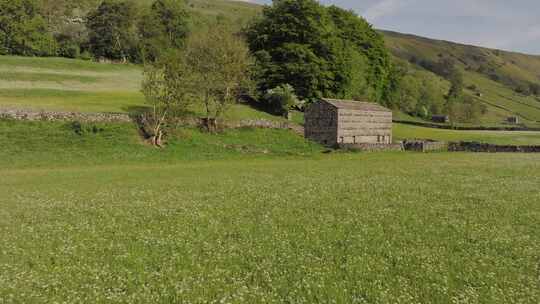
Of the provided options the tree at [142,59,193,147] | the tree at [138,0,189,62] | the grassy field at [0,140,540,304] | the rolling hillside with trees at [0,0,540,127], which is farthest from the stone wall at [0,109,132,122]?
the tree at [138,0,189,62]

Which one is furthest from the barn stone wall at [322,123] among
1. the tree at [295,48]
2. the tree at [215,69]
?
the tree at [295,48]

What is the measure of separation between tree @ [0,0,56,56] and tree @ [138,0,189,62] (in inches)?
1022

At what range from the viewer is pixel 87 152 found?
4253cm

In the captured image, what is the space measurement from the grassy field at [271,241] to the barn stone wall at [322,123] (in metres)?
37.2

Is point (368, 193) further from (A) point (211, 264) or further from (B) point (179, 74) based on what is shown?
(B) point (179, 74)

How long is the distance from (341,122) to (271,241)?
53085 mm

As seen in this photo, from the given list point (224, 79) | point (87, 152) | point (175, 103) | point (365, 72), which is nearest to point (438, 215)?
point (87, 152)

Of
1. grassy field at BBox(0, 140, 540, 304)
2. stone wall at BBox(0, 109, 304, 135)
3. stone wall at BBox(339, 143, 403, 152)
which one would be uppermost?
stone wall at BBox(0, 109, 304, 135)

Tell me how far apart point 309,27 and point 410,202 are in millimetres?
70815

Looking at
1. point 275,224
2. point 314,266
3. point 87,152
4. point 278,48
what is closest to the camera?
point 314,266

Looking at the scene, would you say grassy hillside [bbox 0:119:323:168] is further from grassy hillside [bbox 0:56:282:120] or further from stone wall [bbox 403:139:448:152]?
stone wall [bbox 403:139:448:152]

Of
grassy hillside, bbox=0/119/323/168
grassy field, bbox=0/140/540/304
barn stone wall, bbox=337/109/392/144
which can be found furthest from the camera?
barn stone wall, bbox=337/109/392/144

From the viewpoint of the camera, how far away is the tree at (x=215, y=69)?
188 ft

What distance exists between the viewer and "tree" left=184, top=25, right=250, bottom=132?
57.3 meters
